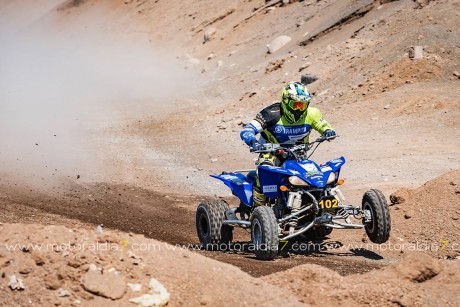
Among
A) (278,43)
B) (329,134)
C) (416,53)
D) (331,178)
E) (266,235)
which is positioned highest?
(278,43)

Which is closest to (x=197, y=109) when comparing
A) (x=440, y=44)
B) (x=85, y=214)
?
(x=440, y=44)

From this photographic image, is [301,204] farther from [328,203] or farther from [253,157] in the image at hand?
[253,157]

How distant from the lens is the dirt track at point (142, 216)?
9.95 meters

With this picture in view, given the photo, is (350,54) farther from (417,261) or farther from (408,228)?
(417,261)

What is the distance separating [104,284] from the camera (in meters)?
6.30

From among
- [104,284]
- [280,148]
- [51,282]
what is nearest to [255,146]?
[280,148]

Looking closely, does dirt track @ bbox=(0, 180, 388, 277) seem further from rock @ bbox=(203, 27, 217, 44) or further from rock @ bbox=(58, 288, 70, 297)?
rock @ bbox=(203, 27, 217, 44)

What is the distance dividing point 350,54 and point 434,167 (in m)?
11.4

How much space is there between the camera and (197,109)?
30750 millimetres

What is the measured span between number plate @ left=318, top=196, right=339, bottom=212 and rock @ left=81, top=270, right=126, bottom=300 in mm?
4504

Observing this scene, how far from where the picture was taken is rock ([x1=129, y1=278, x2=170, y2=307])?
A: 6.27m

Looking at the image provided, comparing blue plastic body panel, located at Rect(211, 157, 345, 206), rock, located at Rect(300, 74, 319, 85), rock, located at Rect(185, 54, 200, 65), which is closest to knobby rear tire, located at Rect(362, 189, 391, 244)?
blue plastic body panel, located at Rect(211, 157, 345, 206)

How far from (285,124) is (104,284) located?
5349 millimetres

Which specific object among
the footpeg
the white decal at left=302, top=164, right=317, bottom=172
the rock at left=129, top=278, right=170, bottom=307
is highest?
the white decal at left=302, top=164, right=317, bottom=172
